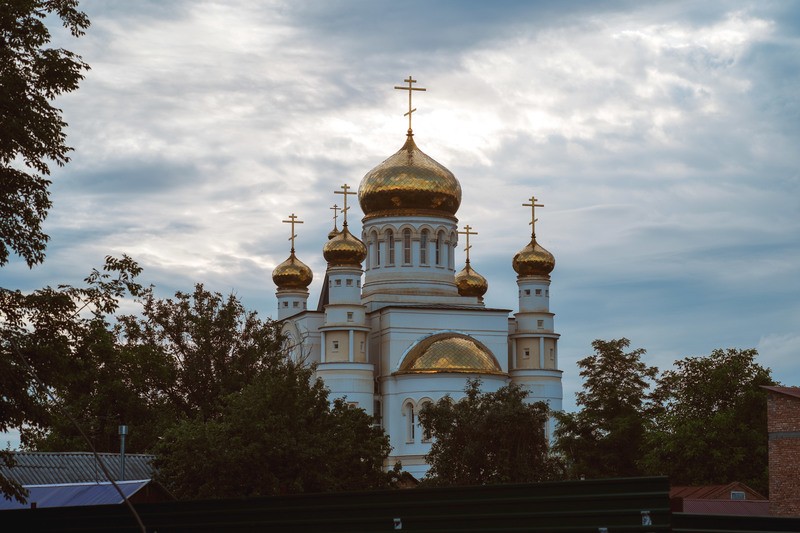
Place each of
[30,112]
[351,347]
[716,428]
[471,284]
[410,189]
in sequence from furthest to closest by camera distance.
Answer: [471,284] → [410,189] → [351,347] → [716,428] → [30,112]

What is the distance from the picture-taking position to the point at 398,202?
219 feet

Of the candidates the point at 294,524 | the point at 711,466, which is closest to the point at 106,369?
the point at 294,524

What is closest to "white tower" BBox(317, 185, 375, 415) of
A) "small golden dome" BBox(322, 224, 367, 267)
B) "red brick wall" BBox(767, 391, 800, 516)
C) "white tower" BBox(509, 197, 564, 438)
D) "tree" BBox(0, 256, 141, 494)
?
"small golden dome" BBox(322, 224, 367, 267)

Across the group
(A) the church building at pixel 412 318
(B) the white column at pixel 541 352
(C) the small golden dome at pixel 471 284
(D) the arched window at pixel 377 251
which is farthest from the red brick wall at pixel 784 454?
(C) the small golden dome at pixel 471 284

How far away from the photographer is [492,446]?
143ft

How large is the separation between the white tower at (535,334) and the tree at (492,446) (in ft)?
67.6

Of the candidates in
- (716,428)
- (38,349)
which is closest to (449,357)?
(716,428)

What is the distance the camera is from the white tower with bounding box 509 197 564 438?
2589 inches

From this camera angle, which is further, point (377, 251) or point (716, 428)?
point (377, 251)

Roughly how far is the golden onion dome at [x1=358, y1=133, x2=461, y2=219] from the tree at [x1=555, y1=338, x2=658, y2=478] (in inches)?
544

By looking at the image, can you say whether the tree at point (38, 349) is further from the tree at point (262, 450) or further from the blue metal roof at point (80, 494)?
the tree at point (262, 450)

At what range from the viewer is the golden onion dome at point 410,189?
66.6 metres

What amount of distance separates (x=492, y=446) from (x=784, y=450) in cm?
1168

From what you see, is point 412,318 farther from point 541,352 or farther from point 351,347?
point 541,352
